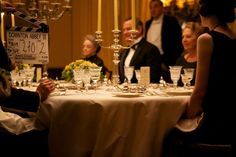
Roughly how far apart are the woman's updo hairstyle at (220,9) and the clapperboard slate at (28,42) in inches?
41.9

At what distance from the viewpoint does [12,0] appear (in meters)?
7.71

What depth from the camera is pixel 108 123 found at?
9.62 ft

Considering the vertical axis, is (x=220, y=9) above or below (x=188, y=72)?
above

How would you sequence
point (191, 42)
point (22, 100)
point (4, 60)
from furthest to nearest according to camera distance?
1. point (191, 42)
2. point (22, 100)
3. point (4, 60)

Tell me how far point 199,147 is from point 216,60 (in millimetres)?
526

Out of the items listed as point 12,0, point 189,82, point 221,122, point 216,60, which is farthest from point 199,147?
point 12,0

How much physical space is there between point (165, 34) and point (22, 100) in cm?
392

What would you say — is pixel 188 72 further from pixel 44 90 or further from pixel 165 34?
pixel 165 34

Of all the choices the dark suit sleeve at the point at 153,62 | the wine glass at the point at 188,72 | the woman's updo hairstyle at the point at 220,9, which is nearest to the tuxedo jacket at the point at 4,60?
the woman's updo hairstyle at the point at 220,9

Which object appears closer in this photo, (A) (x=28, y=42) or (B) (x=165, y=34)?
(A) (x=28, y=42)

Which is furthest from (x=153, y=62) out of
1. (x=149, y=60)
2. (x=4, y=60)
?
(x=4, y=60)

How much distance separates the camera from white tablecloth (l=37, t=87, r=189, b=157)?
291 cm

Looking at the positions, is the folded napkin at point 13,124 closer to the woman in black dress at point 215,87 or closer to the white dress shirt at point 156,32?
the woman in black dress at point 215,87

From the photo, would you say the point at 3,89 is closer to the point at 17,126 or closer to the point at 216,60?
the point at 17,126
